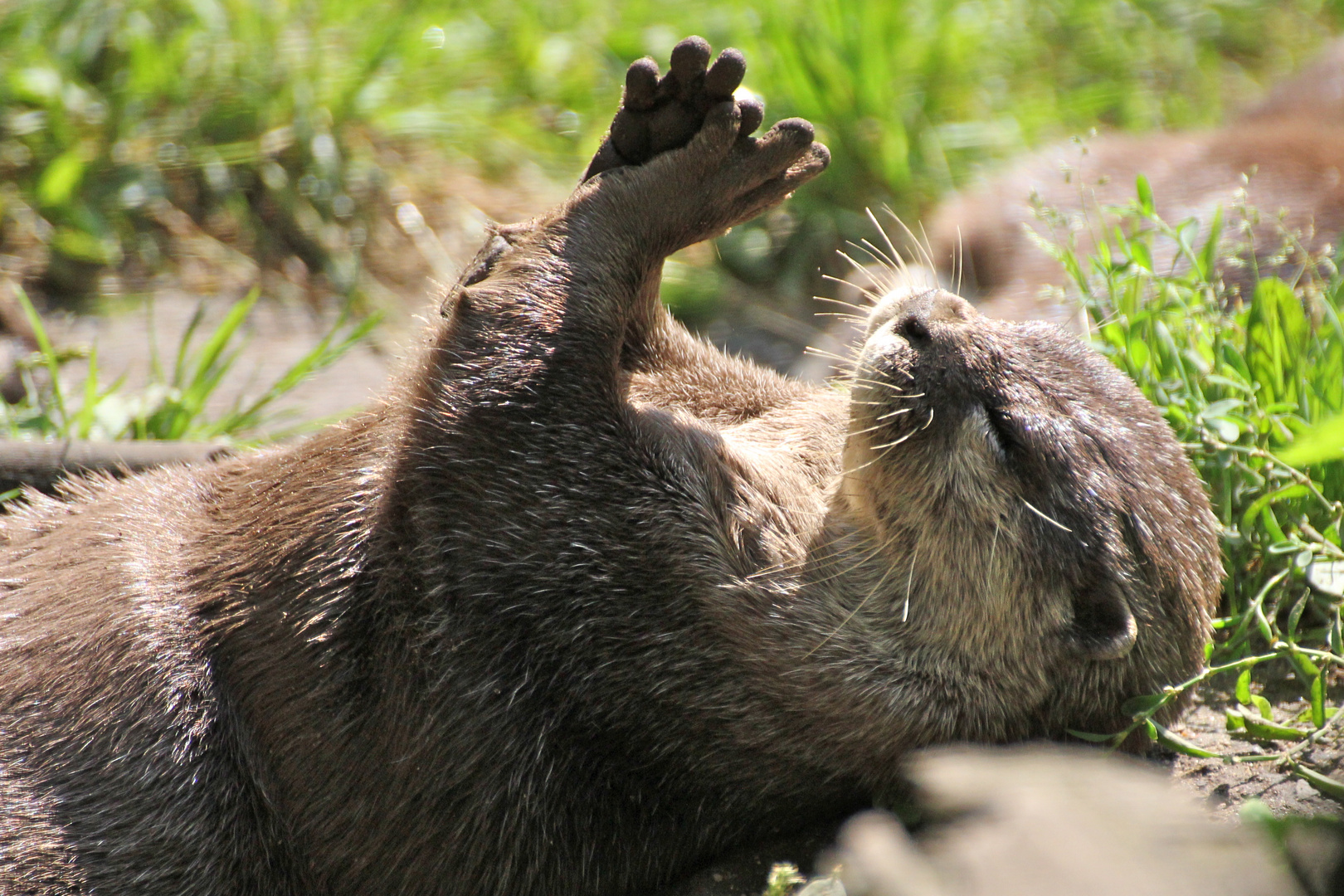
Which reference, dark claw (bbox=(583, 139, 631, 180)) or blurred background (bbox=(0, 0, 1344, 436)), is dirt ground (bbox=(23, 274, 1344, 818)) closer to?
blurred background (bbox=(0, 0, 1344, 436))

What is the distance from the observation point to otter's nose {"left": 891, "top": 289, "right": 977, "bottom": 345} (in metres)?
2.69

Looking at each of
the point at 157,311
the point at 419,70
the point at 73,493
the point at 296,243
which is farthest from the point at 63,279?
the point at 73,493

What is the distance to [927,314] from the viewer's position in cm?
272

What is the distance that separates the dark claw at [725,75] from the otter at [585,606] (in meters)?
0.02

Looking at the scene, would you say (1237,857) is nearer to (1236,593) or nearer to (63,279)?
(1236,593)

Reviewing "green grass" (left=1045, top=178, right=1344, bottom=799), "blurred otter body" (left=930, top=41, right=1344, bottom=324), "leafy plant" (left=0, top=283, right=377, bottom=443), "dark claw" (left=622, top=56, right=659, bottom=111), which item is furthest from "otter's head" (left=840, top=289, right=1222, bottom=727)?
"leafy plant" (left=0, top=283, right=377, bottom=443)

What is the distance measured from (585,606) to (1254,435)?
1688 millimetres

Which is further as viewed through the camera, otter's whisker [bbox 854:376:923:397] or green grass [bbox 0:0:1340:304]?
green grass [bbox 0:0:1340:304]

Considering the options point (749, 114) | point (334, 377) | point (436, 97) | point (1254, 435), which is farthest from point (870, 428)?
point (436, 97)

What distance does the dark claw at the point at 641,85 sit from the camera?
2676mm

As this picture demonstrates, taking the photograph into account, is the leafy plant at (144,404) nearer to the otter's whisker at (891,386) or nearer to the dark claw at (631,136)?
the dark claw at (631,136)

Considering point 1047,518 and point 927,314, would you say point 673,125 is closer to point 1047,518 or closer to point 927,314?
point 927,314

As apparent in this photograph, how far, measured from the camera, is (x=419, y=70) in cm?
634

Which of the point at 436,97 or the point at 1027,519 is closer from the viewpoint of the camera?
the point at 1027,519
